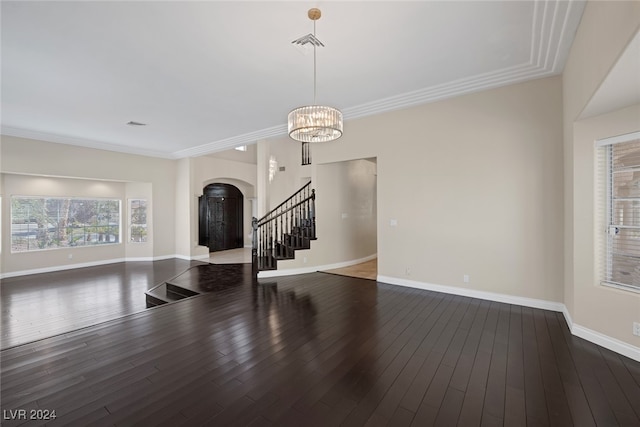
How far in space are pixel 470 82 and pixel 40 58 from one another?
5.86 m

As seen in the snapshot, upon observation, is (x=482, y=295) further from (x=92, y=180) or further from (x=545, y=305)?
(x=92, y=180)

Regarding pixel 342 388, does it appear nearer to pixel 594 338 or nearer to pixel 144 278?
pixel 594 338

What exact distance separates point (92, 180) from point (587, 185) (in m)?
10.8

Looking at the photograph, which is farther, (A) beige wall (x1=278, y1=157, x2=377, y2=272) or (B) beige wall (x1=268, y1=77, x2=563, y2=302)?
(A) beige wall (x1=278, y1=157, x2=377, y2=272)

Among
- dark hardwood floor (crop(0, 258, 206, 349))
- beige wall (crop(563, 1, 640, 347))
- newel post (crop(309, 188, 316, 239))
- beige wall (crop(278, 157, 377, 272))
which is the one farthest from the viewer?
beige wall (crop(278, 157, 377, 272))

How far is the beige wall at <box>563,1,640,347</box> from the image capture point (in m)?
2.45

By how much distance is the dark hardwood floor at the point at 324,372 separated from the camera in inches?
75.1

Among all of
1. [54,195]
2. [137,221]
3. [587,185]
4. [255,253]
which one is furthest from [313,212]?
[54,195]

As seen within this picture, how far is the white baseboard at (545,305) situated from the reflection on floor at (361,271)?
0.61m

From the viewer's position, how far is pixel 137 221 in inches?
345

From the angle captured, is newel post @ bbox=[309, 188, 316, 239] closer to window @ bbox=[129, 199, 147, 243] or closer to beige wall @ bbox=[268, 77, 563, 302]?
beige wall @ bbox=[268, 77, 563, 302]

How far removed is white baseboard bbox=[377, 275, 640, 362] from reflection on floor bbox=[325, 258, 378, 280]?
61 cm

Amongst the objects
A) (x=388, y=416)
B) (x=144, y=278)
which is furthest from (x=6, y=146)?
(x=388, y=416)

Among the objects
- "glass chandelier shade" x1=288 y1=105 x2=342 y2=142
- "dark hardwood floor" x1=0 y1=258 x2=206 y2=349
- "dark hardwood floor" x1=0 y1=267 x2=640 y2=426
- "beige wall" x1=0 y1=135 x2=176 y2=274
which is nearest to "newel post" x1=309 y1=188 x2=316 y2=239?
"dark hardwood floor" x1=0 y1=267 x2=640 y2=426
